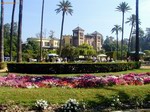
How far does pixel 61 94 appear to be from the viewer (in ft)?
46.9

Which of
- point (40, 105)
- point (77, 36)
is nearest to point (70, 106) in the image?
point (40, 105)

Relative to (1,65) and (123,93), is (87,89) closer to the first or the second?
(123,93)

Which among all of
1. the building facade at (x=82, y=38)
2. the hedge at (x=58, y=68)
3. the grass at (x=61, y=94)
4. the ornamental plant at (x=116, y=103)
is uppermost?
the building facade at (x=82, y=38)

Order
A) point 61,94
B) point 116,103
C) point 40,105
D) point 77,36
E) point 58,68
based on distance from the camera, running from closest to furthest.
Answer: point 40,105 → point 116,103 → point 61,94 → point 58,68 → point 77,36

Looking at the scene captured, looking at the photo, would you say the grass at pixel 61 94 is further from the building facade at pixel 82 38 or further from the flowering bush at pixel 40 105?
the building facade at pixel 82 38

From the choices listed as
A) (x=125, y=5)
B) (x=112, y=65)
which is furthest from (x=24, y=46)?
(x=112, y=65)

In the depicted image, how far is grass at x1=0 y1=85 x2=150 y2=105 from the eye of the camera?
13469 millimetres

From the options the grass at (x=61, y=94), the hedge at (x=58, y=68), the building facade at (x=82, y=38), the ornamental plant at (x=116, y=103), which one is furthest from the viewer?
the building facade at (x=82, y=38)

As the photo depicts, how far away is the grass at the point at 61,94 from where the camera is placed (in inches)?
530

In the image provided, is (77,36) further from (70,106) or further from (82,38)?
(70,106)

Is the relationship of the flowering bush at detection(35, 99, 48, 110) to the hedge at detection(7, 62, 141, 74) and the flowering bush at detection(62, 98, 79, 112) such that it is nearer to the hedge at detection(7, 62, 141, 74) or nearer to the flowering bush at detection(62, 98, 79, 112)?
the flowering bush at detection(62, 98, 79, 112)

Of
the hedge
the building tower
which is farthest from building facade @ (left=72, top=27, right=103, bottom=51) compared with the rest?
the hedge

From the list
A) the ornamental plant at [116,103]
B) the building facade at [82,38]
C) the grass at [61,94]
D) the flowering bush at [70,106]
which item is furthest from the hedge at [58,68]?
the building facade at [82,38]

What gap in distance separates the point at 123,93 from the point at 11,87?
4.91 metres
